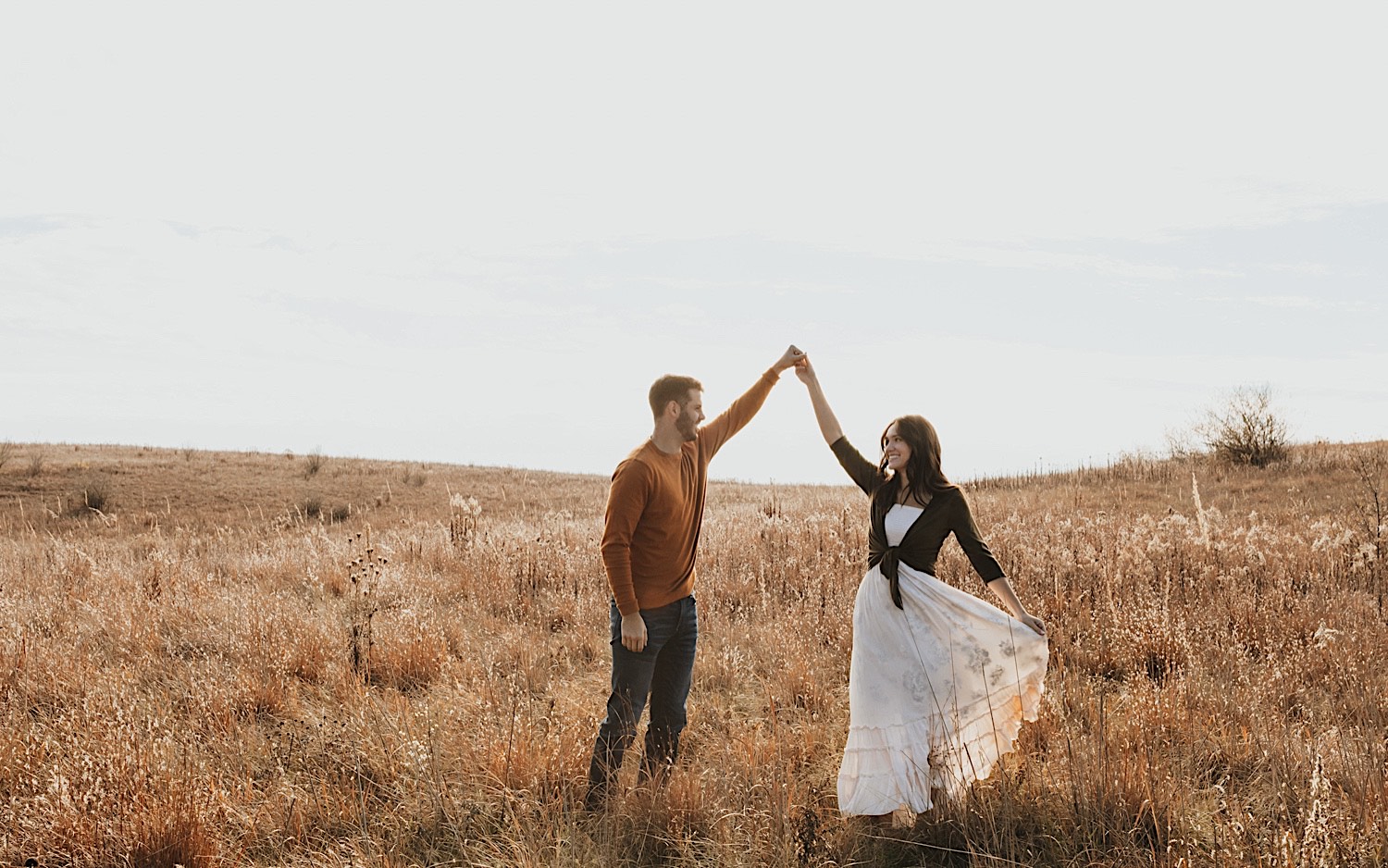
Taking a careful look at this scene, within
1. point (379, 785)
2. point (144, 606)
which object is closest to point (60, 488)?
point (144, 606)

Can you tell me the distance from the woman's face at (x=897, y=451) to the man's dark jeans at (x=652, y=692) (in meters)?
1.24

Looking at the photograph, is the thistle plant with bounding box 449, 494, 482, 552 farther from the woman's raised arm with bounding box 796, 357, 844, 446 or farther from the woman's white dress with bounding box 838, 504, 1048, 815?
the woman's white dress with bounding box 838, 504, 1048, 815

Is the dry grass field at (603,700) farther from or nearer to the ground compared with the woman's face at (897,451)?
nearer to the ground

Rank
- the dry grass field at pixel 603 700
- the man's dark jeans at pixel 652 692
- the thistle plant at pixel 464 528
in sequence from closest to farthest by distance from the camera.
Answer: the dry grass field at pixel 603 700 < the man's dark jeans at pixel 652 692 < the thistle plant at pixel 464 528

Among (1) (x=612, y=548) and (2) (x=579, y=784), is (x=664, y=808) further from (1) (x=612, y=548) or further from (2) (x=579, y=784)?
(1) (x=612, y=548)

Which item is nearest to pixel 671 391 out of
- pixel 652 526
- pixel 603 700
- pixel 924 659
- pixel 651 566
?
pixel 652 526

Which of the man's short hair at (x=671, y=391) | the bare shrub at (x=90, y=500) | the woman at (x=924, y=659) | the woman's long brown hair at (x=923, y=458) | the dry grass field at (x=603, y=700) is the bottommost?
the bare shrub at (x=90, y=500)

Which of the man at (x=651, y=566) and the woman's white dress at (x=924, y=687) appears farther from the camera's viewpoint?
the man at (x=651, y=566)

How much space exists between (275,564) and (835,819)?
9.15 metres

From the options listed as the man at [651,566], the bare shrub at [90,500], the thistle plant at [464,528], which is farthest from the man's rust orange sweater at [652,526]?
the bare shrub at [90,500]

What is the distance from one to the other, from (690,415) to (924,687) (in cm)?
167

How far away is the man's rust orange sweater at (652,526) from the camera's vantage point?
12.6ft

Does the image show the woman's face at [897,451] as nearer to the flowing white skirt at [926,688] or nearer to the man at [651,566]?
the flowing white skirt at [926,688]

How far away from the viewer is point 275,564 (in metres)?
10.7
